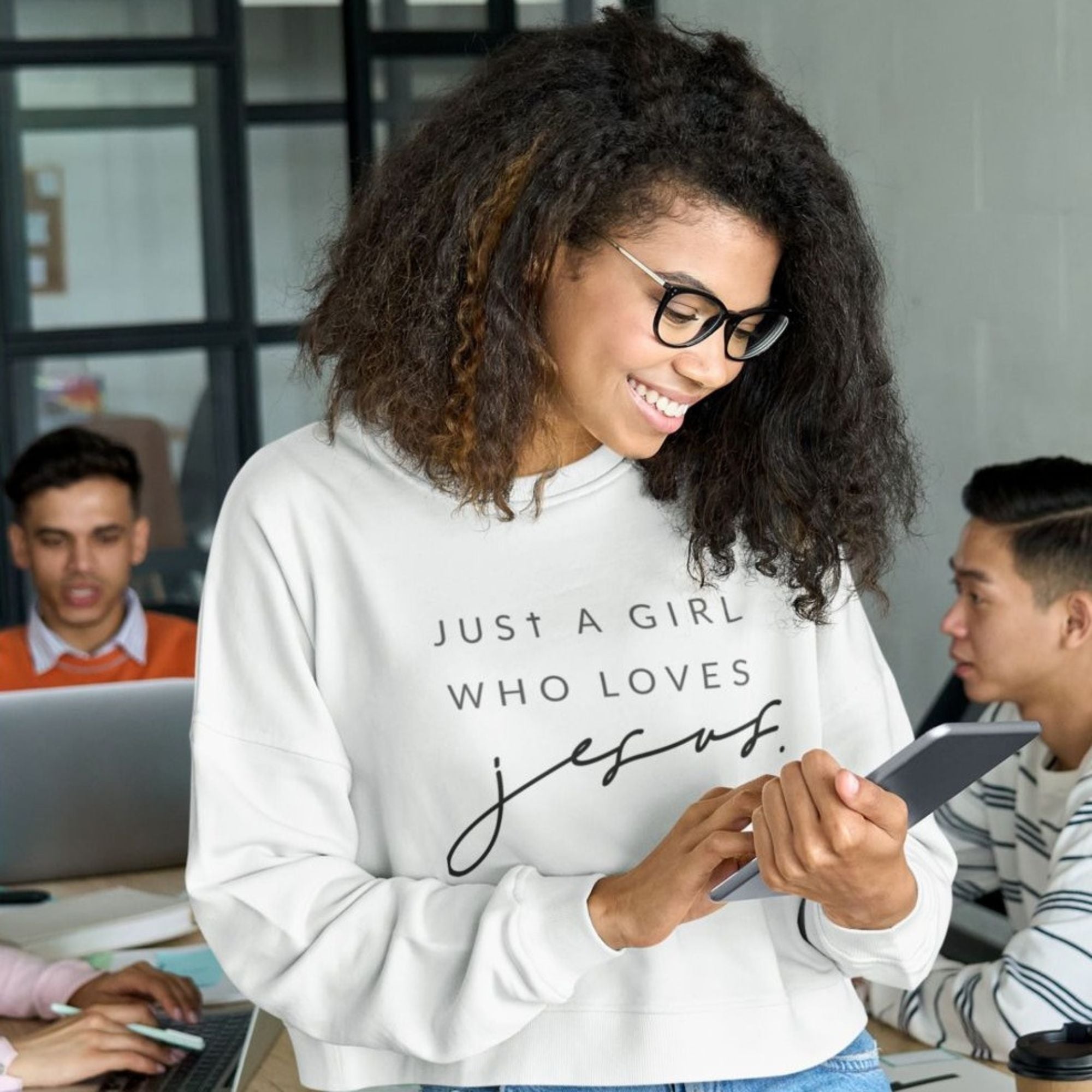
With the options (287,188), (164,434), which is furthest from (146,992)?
(287,188)

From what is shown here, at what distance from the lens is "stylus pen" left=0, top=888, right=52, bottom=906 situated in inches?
85.5

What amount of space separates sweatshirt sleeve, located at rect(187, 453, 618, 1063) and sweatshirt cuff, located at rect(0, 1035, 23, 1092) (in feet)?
1.80

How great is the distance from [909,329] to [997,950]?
1.50 metres

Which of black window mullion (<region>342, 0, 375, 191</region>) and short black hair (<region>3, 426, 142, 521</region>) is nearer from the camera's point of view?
short black hair (<region>3, 426, 142, 521</region>)

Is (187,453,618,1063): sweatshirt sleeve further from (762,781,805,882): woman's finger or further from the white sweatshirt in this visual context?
(762,781,805,882): woman's finger

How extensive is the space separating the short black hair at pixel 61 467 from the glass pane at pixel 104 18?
1753 millimetres

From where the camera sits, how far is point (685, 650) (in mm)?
1207

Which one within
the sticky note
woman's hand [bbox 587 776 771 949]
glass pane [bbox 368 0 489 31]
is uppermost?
glass pane [bbox 368 0 489 31]

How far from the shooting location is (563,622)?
3.92 ft

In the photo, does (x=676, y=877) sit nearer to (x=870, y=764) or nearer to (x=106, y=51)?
(x=870, y=764)

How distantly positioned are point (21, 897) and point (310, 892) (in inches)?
47.0

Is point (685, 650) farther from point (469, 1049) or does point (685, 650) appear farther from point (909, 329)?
point (909, 329)

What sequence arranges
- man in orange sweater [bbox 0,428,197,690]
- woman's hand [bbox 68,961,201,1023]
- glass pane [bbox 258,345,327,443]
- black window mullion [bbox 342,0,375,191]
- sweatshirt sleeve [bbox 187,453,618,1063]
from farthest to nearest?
glass pane [bbox 258,345,327,443] < black window mullion [bbox 342,0,375,191] < man in orange sweater [bbox 0,428,197,690] < woman's hand [bbox 68,961,201,1023] < sweatshirt sleeve [bbox 187,453,618,1063]

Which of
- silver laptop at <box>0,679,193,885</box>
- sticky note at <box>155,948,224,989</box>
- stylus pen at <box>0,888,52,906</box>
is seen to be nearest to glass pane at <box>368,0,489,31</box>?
silver laptop at <box>0,679,193,885</box>
